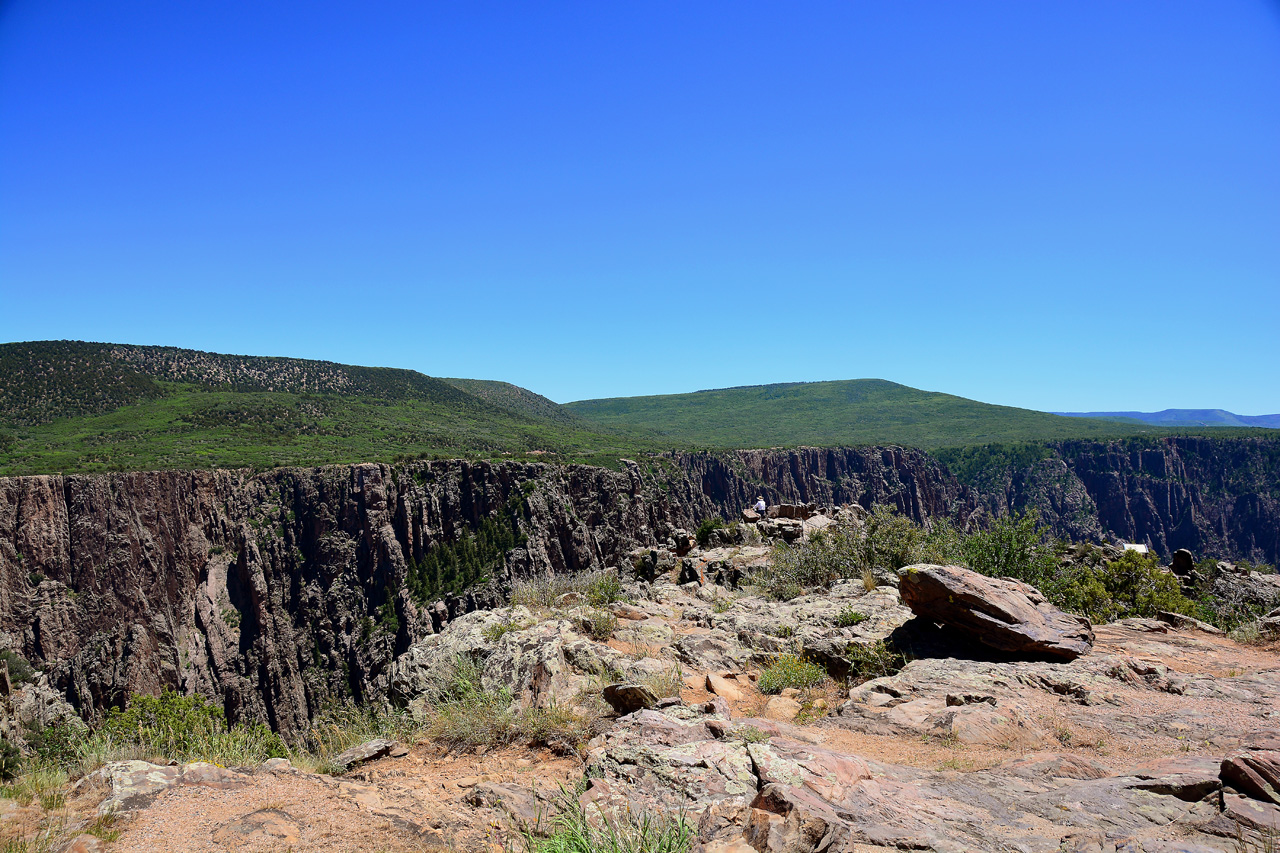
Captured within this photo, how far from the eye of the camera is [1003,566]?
12.9m

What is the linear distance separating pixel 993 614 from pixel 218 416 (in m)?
88.4

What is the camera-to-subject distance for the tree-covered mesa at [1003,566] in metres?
12.3

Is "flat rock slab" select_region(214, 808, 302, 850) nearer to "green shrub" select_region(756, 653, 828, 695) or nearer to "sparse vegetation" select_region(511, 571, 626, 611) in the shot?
"green shrub" select_region(756, 653, 828, 695)

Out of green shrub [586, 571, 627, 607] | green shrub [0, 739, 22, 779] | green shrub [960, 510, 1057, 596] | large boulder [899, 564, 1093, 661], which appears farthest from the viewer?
green shrub [586, 571, 627, 607]

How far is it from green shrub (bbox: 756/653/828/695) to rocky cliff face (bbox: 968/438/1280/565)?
12719 cm

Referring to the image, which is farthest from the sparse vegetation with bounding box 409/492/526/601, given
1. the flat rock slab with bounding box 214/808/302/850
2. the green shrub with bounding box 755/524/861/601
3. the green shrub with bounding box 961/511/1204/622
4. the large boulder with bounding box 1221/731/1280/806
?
the large boulder with bounding box 1221/731/1280/806

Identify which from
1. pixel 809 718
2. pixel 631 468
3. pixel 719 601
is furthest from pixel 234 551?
pixel 809 718

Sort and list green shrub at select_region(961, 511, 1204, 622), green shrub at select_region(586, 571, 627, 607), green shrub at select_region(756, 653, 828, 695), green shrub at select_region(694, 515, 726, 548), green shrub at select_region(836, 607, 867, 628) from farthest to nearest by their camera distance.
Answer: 1. green shrub at select_region(694, 515, 726, 548)
2. green shrub at select_region(586, 571, 627, 607)
3. green shrub at select_region(961, 511, 1204, 622)
4. green shrub at select_region(836, 607, 867, 628)
5. green shrub at select_region(756, 653, 828, 695)

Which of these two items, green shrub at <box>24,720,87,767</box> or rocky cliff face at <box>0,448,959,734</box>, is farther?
rocky cliff face at <box>0,448,959,734</box>

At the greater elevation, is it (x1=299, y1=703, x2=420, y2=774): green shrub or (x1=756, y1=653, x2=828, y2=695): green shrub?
(x1=756, y1=653, x2=828, y2=695): green shrub

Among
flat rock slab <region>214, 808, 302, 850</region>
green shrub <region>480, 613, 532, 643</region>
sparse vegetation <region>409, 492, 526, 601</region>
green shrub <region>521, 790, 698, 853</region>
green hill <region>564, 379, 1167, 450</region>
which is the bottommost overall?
sparse vegetation <region>409, 492, 526, 601</region>

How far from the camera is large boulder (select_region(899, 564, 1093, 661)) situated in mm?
8555

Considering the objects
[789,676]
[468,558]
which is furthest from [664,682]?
[468,558]

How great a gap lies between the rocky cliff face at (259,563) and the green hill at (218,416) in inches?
186
